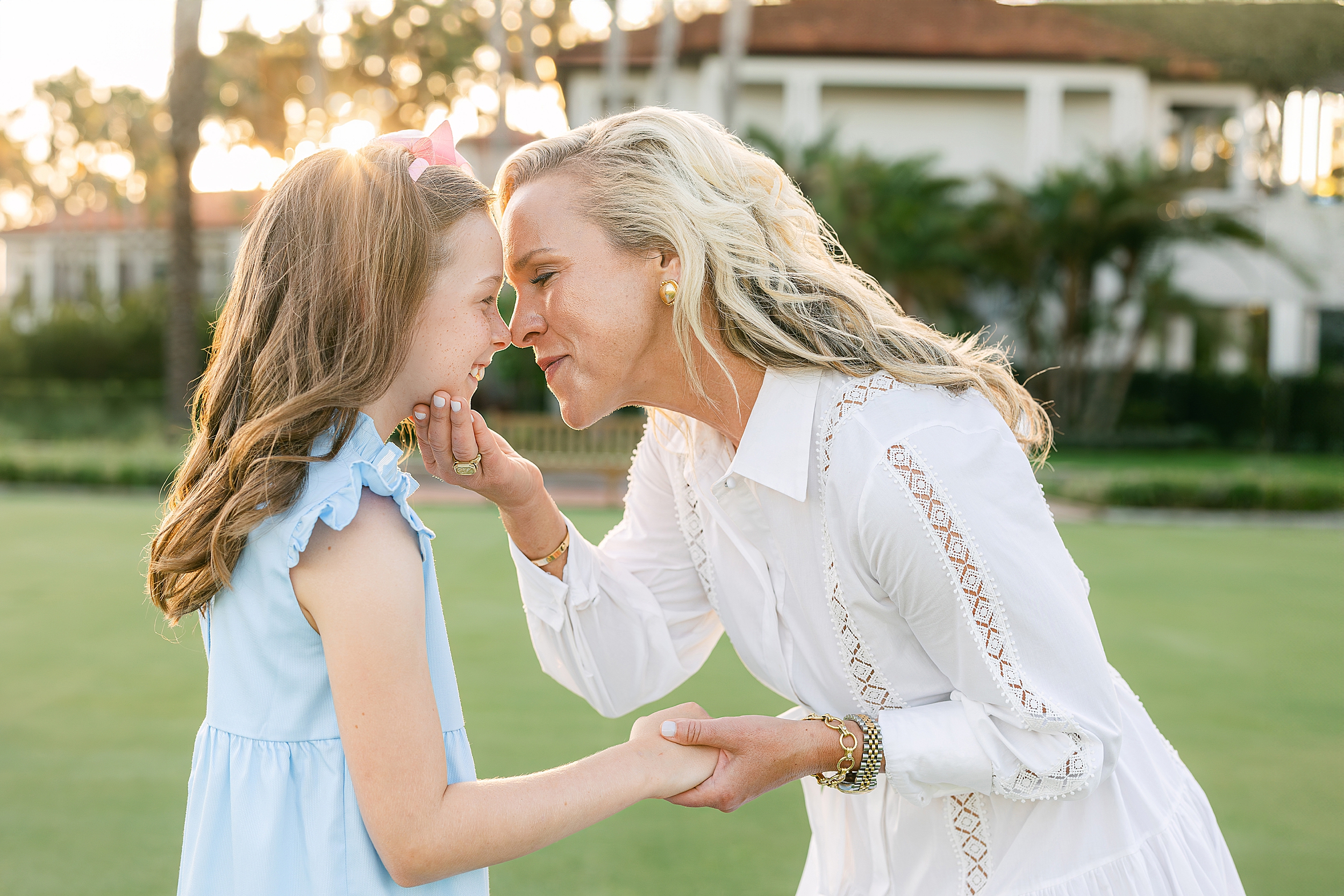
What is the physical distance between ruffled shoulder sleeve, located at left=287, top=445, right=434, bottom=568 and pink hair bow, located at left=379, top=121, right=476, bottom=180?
50 cm

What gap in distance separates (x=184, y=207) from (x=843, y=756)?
2076cm

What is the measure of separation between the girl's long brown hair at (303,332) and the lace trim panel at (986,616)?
92 centimetres

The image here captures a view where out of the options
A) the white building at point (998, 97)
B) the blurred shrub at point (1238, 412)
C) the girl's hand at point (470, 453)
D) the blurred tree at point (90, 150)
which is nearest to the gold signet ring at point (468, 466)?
the girl's hand at point (470, 453)

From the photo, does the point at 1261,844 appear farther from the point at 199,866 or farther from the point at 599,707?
the point at 199,866

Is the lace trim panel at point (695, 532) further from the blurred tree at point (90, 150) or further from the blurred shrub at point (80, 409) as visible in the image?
the blurred tree at point (90, 150)

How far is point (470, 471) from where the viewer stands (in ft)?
7.70

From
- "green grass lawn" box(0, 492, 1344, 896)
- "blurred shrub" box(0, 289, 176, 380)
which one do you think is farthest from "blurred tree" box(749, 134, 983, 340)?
"blurred shrub" box(0, 289, 176, 380)

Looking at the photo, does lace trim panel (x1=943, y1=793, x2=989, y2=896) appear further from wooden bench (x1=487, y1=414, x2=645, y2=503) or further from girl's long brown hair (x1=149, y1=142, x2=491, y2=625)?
wooden bench (x1=487, y1=414, x2=645, y2=503)

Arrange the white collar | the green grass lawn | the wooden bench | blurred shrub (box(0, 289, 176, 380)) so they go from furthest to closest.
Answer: blurred shrub (box(0, 289, 176, 380)) → the wooden bench → the green grass lawn → the white collar

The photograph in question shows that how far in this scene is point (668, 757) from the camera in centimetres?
192

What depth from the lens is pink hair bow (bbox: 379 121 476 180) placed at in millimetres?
1942

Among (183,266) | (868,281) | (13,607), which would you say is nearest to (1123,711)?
(868,281)

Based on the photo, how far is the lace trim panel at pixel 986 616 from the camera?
193 centimetres

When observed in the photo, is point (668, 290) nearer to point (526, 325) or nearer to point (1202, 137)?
point (526, 325)
